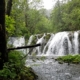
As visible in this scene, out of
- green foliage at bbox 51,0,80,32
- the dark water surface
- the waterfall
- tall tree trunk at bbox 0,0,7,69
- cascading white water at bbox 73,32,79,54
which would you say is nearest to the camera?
tall tree trunk at bbox 0,0,7,69

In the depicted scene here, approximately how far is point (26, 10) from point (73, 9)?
11.2m

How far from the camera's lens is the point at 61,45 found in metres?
23.9

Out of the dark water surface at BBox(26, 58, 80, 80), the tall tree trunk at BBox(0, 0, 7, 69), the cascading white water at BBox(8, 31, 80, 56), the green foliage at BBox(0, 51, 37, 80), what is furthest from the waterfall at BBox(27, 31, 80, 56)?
the tall tree trunk at BBox(0, 0, 7, 69)

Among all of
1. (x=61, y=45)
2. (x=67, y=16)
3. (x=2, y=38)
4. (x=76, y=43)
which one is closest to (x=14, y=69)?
(x=2, y=38)

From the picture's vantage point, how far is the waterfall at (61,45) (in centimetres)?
2311

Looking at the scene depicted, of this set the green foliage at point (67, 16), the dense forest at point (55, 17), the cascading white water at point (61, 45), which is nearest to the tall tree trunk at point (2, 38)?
the cascading white water at point (61, 45)

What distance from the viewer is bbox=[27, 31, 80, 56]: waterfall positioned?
75.8 ft

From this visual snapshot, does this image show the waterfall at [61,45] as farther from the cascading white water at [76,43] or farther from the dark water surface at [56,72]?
the dark water surface at [56,72]

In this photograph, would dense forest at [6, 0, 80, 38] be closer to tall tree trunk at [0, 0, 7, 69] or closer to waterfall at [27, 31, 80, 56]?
waterfall at [27, 31, 80, 56]

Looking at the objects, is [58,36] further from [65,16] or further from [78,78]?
[78,78]

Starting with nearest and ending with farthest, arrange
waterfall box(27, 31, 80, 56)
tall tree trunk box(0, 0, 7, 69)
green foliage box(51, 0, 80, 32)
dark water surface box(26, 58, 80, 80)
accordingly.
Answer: tall tree trunk box(0, 0, 7, 69) → dark water surface box(26, 58, 80, 80) → waterfall box(27, 31, 80, 56) → green foliage box(51, 0, 80, 32)

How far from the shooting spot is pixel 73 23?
3419 cm

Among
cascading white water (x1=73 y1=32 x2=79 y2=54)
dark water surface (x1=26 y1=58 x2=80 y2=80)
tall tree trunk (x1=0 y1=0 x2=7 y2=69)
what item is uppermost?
tall tree trunk (x1=0 y1=0 x2=7 y2=69)

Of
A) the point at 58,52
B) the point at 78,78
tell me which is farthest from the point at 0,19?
the point at 58,52
